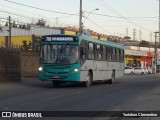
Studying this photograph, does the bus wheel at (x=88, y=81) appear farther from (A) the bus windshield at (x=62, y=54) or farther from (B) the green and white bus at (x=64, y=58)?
(A) the bus windshield at (x=62, y=54)

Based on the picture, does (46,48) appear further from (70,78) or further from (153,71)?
(153,71)

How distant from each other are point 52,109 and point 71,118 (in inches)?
84.7

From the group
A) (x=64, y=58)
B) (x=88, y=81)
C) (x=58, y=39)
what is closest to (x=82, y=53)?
(x=64, y=58)

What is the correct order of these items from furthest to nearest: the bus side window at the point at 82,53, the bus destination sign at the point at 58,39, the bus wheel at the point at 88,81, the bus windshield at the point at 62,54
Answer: the bus wheel at the point at 88,81
the bus side window at the point at 82,53
the bus destination sign at the point at 58,39
the bus windshield at the point at 62,54

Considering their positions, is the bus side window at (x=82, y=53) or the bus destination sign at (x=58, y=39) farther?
the bus side window at (x=82, y=53)

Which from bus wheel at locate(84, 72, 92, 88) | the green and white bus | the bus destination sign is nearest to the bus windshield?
the green and white bus

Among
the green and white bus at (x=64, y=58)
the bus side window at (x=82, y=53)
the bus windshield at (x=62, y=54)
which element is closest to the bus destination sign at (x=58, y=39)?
the green and white bus at (x=64, y=58)

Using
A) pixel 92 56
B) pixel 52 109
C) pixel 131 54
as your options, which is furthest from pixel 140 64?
pixel 52 109

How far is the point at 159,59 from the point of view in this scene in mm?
104938

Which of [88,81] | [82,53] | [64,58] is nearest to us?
[64,58]

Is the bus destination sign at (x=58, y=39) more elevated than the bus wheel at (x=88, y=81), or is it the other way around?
the bus destination sign at (x=58, y=39)

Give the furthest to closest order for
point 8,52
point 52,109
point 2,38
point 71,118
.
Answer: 1. point 2,38
2. point 8,52
3. point 52,109
4. point 71,118

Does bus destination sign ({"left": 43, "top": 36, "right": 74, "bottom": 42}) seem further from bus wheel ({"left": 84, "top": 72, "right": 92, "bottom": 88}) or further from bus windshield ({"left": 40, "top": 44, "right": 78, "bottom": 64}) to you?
bus wheel ({"left": 84, "top": 72, "right": 92, "bottom": 88})

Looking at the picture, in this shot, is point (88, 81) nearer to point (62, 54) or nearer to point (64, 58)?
point (64, 58)
